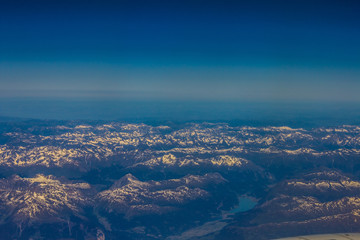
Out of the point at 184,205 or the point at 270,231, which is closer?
the point at 270,231

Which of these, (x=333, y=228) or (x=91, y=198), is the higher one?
(x=333, y=228)

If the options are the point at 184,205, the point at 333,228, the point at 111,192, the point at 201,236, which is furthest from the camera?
the point at 111,192

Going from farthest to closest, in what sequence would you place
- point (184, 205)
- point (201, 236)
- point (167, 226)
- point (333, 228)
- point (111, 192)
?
1. point (111, 192)
2. point (184, 205)
3. point (167, 226)
4. point (201, 236)
5. point (333, 228)

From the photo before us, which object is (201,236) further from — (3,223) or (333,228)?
(3,223)

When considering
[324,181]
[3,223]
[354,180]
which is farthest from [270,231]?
[3,223]

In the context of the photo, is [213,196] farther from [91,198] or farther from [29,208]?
[29,208]

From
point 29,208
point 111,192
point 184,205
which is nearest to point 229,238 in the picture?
point 184,205

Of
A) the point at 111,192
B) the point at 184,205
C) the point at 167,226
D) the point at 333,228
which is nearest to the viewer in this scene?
the point at 333,228

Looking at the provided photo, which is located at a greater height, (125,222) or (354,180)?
(354,180)

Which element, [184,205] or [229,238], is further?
[184,205]
